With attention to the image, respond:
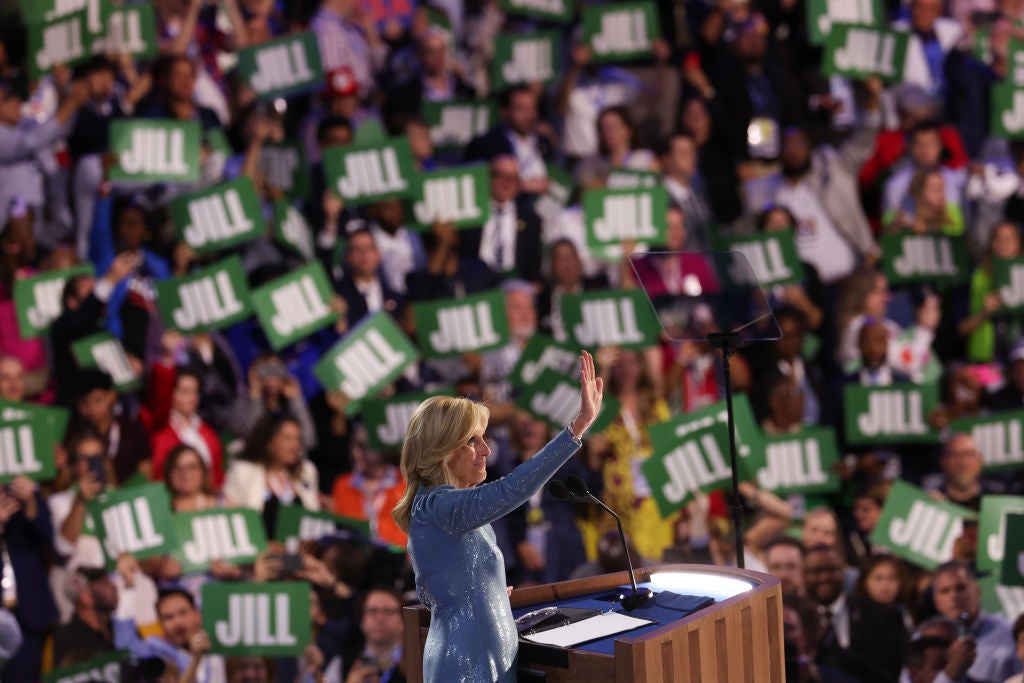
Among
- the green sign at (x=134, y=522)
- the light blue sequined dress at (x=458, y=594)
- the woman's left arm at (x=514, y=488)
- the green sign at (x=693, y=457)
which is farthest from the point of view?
the green sign at (x=693, y=457)

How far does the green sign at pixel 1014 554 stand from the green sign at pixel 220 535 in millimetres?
3177

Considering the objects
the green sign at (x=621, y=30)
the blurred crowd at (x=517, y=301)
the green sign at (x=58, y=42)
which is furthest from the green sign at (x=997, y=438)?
the green sign at (x=58, y=42)

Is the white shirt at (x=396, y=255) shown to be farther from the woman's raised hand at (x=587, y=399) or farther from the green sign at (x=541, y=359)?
the woman's raised hand at (x=587, y=399)

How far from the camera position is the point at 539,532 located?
22.6 ft

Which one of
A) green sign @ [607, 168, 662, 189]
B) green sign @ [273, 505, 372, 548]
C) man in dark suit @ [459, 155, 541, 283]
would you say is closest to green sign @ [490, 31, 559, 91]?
man in dark suit @ [459, 155, 541, 283]

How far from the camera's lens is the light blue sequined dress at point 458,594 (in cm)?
300

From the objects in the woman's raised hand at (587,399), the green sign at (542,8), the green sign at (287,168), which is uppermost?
the green sign at (542,8)

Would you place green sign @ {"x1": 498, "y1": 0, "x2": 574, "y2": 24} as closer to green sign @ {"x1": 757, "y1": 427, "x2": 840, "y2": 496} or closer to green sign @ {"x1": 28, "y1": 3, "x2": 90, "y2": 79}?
green sign @ {"x1": 28, "y1": 3, "x2": 90, "y2": 79}

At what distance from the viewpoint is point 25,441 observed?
639 centimetres

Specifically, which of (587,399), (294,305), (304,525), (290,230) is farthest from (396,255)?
(587,399)

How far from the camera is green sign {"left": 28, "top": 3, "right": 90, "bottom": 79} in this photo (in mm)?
7703

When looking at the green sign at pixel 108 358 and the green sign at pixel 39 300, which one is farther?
the green sign at pixel 39 300

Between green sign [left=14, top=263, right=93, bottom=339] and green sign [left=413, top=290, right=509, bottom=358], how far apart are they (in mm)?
1799

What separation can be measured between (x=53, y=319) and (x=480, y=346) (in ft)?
7.09
